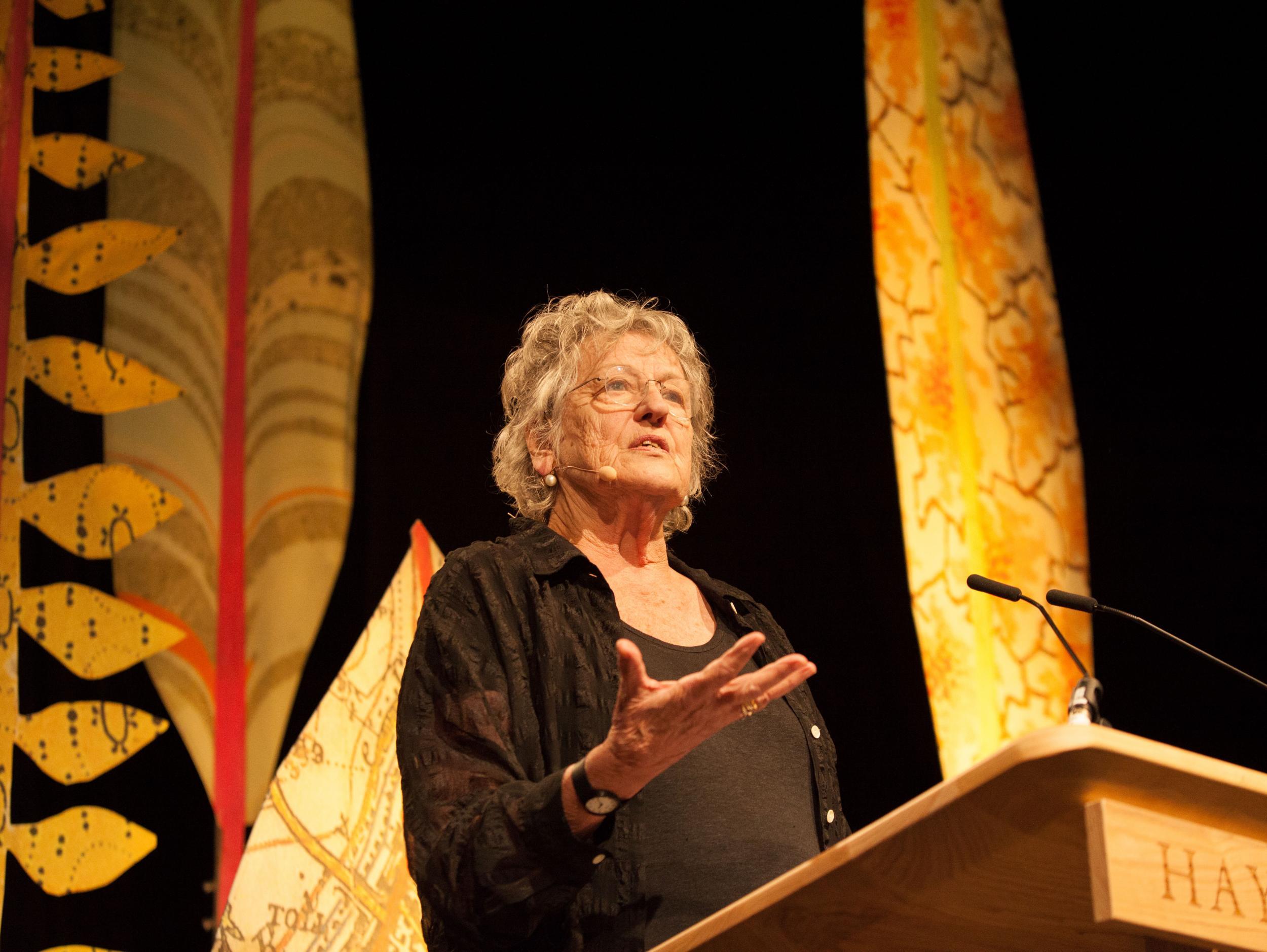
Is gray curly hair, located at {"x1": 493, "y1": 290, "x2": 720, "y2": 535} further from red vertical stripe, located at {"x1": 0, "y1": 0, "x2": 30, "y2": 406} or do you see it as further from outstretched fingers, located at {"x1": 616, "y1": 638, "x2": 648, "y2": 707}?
red vertical stripe, located at {"x1": 0, "y1": 0, "x2": 30, "y2": 406}

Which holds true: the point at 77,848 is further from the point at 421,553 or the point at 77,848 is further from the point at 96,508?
the point at 421,553

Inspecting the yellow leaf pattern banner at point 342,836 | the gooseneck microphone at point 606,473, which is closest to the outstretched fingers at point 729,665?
the gooseneck microphone at point 606,473

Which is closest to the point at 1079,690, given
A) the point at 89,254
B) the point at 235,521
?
the point at 235,521

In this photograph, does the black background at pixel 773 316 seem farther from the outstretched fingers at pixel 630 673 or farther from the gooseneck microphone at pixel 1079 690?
the outstretched fingers at pixel 630 673

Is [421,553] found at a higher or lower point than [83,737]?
higher

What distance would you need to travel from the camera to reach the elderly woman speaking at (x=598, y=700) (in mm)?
1135

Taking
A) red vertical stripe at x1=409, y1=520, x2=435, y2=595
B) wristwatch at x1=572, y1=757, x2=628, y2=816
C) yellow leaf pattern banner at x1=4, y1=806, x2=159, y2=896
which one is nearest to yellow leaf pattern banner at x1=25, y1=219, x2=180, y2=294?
red vertical stripe at x1=409, y1=520, x2=435, y2=595

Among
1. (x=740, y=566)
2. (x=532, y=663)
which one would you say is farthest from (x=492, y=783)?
(x=740, y=566)

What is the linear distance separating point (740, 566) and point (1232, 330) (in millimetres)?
1579

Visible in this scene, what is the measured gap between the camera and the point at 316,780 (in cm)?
223

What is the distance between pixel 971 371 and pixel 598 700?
219cm

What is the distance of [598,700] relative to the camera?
1.46m

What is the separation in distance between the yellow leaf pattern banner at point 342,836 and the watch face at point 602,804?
42.7 inches

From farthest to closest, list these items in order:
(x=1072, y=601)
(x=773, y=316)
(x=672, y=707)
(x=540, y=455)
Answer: (x=773, y=316) → (x=540, y=455) → (x=1072, y=601) → (x=672, y=707)
